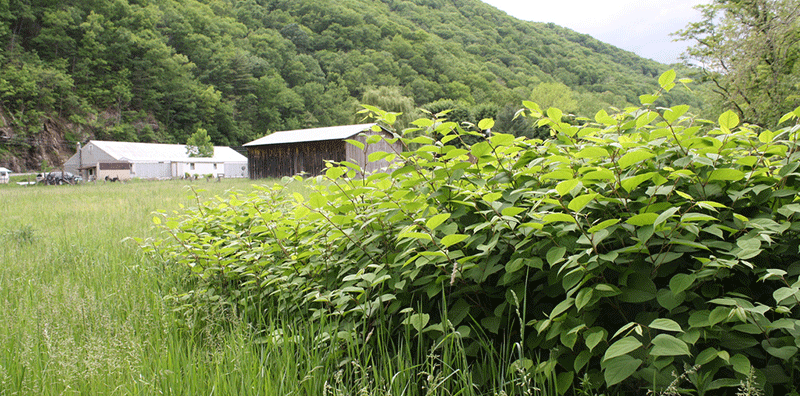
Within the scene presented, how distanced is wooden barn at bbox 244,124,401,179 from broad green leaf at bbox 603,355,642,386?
99.6 ft

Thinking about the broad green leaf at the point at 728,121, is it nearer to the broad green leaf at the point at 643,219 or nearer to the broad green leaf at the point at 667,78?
the broad green leaf at the point at 667,78

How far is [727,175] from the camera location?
1468 mm

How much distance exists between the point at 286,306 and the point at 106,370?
102 centimetres

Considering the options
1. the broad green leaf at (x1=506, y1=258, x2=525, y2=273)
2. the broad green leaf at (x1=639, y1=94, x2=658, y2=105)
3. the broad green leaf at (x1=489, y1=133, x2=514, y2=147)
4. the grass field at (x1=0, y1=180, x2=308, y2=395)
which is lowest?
the grass field at (x1=0, y1=180, x2=308, y2=395)

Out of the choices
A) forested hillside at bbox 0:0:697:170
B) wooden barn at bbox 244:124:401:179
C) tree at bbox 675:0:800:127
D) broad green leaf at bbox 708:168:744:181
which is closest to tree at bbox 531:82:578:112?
forested hillside at bbox 0:0:697:170

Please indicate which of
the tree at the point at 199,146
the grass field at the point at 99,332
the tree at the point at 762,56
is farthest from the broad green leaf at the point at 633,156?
the tree at the point at 199,146

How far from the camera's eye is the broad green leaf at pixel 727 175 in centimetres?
144

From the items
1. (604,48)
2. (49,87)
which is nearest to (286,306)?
(49,87)

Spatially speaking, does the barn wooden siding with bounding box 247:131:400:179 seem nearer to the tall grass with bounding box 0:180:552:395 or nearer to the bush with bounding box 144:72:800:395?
the tall grass with bounding box 0:180:552:395

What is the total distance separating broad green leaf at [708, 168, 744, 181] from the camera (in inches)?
56.6

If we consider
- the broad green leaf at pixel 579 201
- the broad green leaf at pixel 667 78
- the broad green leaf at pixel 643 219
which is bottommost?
the broad green leaf at pixel 643 219

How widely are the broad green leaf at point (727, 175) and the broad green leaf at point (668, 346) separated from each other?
69 cm

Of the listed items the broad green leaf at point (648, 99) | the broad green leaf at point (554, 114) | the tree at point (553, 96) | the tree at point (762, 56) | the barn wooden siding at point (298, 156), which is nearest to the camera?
the broad green leaf at point (648, 99)

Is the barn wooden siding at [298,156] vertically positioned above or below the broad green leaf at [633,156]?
above
